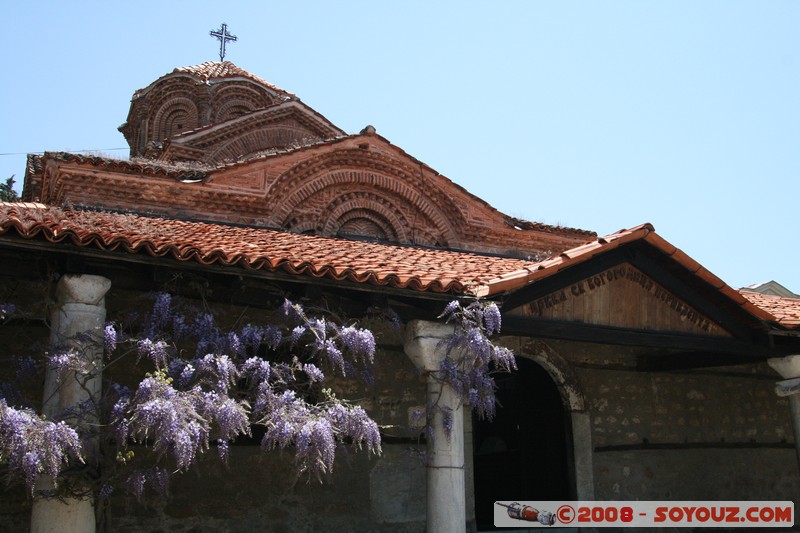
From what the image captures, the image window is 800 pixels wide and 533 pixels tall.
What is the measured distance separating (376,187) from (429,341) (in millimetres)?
4881

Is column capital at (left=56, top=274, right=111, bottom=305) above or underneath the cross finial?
underneath

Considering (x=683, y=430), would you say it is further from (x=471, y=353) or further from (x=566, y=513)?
(x=471, y=353)

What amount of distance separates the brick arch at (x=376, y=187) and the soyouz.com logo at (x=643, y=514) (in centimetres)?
387

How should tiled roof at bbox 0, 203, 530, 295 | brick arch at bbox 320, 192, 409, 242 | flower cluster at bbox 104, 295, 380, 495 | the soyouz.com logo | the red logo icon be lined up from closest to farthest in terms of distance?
flower cluster at bbox 104, 295, 380, 495 → tiled roof at bbox 0, 203, 530, 295 → the soyouz.com logo → the red logo icon → brick arch at bbox 320, 192, 409, 242

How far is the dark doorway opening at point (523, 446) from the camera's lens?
8797mm

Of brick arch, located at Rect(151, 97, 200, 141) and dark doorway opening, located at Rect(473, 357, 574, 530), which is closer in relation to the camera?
dark doorway opening, located at Rect(473, 357, 574, 530)

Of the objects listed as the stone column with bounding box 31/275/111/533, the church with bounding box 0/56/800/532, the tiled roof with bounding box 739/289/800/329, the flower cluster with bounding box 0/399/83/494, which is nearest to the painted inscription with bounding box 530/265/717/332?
the church with bounding box 0/56/800/532

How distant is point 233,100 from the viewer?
51.7ft

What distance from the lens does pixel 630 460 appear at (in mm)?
8805

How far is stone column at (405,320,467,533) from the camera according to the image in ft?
18.2

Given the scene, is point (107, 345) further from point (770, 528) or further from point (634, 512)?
point (770, 528)

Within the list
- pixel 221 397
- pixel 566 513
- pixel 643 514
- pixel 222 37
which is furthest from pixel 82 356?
pixel 222 37

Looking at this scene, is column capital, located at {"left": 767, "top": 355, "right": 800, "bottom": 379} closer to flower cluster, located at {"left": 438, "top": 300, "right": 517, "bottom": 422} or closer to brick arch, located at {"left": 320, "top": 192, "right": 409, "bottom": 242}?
flower cluster, located at {"left": 438, "top": 300, "right": 517, "bottom": 422}

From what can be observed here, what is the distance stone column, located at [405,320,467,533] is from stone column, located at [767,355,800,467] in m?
3.66
